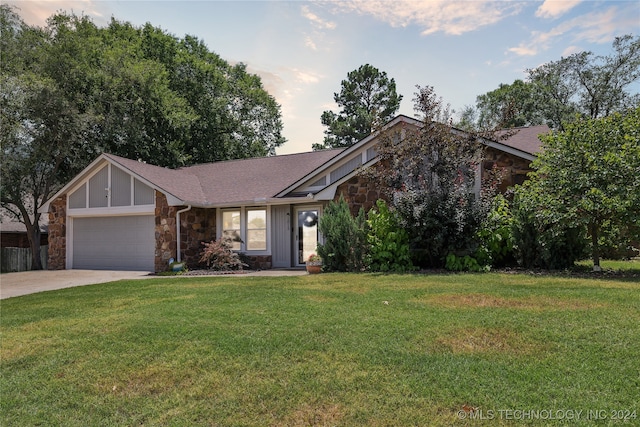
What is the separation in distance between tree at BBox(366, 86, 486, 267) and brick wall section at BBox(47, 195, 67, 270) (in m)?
13.1

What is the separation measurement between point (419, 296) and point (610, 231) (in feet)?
20.8

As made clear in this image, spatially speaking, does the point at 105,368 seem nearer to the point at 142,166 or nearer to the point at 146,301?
the point at 146,301

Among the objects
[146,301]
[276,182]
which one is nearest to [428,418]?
[146,301]

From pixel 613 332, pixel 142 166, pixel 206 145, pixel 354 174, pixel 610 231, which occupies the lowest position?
pixel 613 332

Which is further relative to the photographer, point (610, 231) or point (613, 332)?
point (610, 231)

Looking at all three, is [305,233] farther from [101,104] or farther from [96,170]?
[101,104]

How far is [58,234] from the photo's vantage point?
644 inches

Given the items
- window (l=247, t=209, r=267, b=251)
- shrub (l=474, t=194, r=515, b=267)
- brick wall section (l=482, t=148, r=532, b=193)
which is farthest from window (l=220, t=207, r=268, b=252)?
brick wall section (l=482, t=148, r=532, b=193)

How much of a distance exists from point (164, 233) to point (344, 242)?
23.4 ft

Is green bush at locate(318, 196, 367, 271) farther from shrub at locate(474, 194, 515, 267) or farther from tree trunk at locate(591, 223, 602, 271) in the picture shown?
tree trunk at locate(591, 223, 602, 271)

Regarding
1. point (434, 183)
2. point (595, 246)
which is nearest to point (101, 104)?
point (434, 183)

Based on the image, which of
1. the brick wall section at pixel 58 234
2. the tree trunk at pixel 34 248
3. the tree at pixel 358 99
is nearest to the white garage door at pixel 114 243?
the brick wall section at pixel 58 234

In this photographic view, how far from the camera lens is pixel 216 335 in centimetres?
487

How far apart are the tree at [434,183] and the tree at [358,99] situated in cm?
2194
